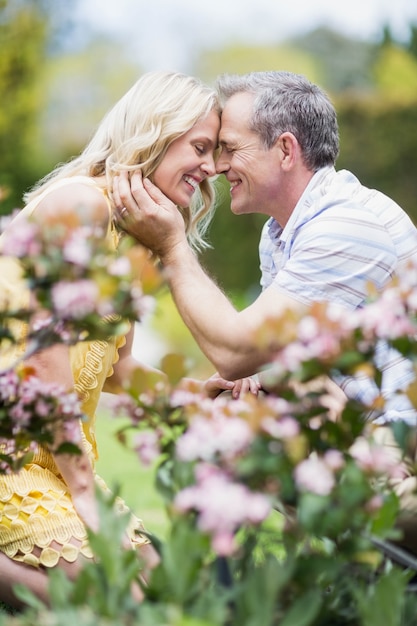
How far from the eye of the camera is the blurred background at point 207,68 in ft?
44.2

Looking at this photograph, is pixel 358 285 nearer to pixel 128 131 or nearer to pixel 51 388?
pixel 128 131

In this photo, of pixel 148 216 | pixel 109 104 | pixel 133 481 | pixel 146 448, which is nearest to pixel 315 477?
pixel 146 448

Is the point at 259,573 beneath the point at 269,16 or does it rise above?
above

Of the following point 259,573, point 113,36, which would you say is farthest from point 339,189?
point 113,36

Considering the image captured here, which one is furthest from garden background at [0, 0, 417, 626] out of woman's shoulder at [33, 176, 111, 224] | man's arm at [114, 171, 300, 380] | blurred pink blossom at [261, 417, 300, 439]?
blurred pink blossom at [261, 417, 300, 439]

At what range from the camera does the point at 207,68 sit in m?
28.4

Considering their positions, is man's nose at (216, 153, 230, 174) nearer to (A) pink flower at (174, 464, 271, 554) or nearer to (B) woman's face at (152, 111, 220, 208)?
(B) woman's face at (152, 111, 220, 208)

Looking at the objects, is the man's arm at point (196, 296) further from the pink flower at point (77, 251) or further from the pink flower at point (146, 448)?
the pink flower at point (77, 251)

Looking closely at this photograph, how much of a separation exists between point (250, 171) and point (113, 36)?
25.7 m

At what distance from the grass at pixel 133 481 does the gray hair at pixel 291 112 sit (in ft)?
5.50

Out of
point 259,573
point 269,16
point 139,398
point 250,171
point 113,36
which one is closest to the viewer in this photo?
point 259,573

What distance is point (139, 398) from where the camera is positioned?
194 centimetres

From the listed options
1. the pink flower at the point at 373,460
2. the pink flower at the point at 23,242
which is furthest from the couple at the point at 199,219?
the pink flower at the point at 373,460

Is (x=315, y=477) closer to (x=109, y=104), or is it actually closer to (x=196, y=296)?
(x=196, y=296)
